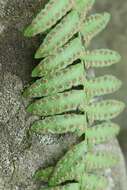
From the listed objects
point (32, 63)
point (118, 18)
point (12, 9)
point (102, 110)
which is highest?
point (118, 18)

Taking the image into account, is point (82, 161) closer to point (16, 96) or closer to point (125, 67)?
point (16, 96)

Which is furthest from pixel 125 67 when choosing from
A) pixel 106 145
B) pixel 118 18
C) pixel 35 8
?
pixel 35 8

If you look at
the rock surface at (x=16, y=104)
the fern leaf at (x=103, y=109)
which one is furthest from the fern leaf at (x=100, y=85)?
the rock surface at (x=16, y=104)

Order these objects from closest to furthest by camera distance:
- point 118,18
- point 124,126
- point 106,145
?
point 106,145
point 118,18
point 124,126

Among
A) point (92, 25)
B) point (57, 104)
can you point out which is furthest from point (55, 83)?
point (92, 25)

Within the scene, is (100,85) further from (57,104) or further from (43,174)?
(43,174)

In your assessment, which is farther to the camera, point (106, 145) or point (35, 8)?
point (106, 145)
